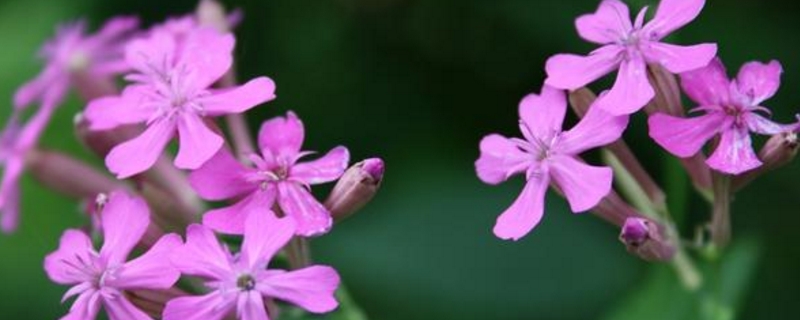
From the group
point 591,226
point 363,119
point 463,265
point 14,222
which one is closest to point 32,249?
point 14,222

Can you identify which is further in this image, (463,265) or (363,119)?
(363,119)

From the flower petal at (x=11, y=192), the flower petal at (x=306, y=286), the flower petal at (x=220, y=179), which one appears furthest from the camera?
the flower petal at (x=11, y=192)

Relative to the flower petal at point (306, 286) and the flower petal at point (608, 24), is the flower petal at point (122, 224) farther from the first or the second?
the flower petal at point (608, 24)

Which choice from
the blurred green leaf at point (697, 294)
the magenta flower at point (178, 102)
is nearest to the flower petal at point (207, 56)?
the magenta flower at point (178, 102)

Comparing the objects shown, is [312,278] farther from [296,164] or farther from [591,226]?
[591,226]

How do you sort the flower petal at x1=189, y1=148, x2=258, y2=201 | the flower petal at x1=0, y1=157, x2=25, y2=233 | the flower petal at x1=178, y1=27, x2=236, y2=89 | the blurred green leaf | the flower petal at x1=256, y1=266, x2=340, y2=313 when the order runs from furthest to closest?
the flower petal at x1=0, y1=157, x2=25, y2=233 < the blurred green leaf < the flower petal at x1=178, y1=27, x2=236, y2=89 < the flower petal at x1=189, y1=148, x2=258, y2=201 < the flower petal at x1=256, y1=266, x2=340, y2=313

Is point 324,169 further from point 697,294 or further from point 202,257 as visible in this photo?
point 697,294

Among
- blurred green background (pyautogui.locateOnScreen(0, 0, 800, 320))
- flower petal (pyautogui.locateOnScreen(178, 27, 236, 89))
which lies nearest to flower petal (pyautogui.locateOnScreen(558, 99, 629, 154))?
flower petal (pyautogui.locateOnScreen(178, 27, 236, 89))

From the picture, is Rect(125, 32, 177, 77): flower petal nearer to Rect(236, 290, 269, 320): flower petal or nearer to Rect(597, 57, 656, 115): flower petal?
Rect(236, 290, 269, 320): flower petal
